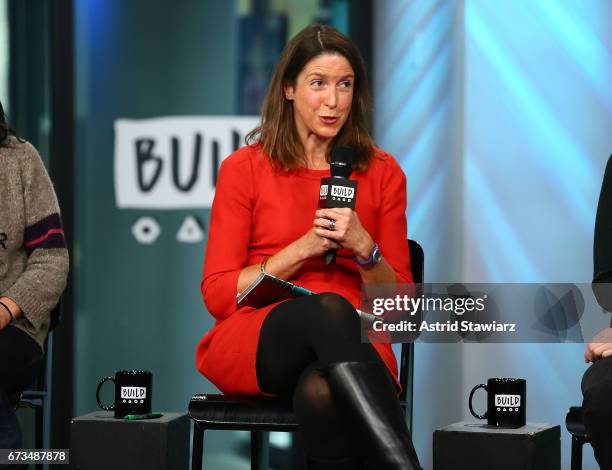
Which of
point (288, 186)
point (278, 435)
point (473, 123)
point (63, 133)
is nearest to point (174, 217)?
point (63, 133)

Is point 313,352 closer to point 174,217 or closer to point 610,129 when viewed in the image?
point 610,129

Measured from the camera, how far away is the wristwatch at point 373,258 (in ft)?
8.20

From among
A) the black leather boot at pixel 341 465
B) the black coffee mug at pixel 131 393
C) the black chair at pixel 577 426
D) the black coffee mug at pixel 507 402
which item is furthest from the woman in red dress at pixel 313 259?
the black chair at pixel 577 426

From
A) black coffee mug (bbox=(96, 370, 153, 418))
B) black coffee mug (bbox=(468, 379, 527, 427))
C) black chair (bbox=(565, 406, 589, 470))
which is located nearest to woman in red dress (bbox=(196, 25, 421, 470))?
black coffee mug (bbox=(96, 370, 153, 418))

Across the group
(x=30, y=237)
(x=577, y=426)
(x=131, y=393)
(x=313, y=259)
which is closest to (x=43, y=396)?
(x=131, y=393)

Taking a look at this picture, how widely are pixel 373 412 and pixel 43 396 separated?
1.16m

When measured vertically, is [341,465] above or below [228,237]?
below

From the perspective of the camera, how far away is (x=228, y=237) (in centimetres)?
263

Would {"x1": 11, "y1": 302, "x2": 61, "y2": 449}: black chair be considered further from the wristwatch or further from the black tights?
the wristwatch

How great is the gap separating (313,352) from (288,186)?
1.85 feet

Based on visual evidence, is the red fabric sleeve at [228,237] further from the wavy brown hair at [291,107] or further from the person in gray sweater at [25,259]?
the person in gray sweater at [25,259]

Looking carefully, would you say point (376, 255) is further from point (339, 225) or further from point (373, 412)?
point (373, 412)

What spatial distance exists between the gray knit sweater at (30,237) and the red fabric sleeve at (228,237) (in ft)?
1.35

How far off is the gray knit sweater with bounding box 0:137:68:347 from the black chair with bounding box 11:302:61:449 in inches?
3.9
